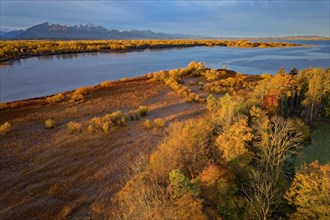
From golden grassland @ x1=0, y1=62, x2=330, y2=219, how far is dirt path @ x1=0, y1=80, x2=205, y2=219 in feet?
0.24

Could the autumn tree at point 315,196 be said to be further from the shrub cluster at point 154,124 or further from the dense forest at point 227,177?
the shrub cluster at point 154,124

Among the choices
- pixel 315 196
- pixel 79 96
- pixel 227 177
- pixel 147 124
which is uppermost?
pixel 79 96

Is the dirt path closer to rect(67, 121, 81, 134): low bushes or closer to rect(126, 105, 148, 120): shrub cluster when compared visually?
rect(67, 121, 81, 134): low bushes

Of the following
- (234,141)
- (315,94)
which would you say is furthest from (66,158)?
(315,94)

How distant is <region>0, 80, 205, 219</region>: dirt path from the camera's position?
55.0ft

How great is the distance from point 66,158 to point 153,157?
7441 mm

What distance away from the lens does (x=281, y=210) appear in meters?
16.2

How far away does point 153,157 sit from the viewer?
19859 millimetres

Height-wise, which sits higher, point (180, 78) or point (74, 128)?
point (180, 78)

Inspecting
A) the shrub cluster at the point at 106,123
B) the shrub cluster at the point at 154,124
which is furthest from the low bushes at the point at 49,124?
the shrub cluster at the point at 154,124

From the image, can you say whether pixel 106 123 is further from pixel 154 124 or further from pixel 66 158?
pixel 66 158

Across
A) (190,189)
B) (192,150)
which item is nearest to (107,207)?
(190,189)

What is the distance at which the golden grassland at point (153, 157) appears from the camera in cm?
1541

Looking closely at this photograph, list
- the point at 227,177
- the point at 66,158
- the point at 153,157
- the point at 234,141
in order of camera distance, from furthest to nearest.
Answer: the point at 66,158 → the point at 153,157 → the point at 234,141 → the point at 227,177
